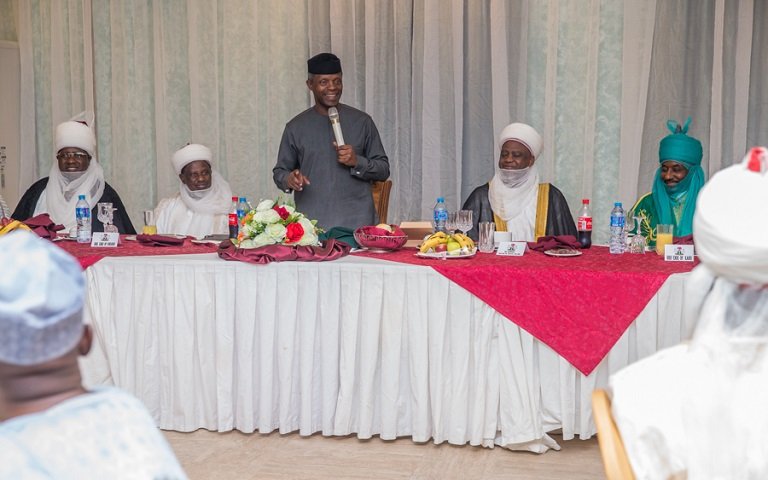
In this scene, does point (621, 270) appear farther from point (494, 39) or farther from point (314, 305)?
point (494, 39)

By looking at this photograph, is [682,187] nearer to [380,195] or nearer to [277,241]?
[380,195]

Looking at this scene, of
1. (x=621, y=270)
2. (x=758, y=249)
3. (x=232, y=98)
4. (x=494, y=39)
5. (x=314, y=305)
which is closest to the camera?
(x=758, y=249)

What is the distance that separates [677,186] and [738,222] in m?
2.76

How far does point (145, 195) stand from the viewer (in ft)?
21.9

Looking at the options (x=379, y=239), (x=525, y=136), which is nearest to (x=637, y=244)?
(x=525, y=136)

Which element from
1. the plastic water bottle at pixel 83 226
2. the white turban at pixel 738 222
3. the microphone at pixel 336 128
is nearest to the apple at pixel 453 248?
the microphone at pixel 336 128

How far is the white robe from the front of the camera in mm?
5066

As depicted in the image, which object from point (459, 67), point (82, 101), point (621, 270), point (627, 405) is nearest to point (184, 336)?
point (621, 270)

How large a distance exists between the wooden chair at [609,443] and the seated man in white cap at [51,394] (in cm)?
82

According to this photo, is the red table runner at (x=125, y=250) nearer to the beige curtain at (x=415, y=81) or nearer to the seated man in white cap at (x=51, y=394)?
the beige curtain at (x=415, y=81)

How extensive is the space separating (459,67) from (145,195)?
277cm

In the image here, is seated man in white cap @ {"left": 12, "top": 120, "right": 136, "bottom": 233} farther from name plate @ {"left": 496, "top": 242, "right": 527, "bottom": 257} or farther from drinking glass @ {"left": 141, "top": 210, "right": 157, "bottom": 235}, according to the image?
name plate @ {"left": 496, "top": 242, "right": 527, "bottom": 257}

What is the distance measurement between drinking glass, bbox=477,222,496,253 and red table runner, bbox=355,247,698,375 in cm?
42

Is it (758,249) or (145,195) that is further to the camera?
(145,195)
